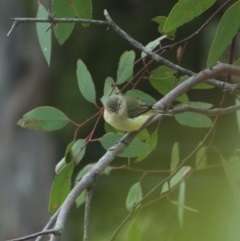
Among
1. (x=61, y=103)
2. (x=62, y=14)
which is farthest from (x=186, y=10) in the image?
(x=61, y=103)

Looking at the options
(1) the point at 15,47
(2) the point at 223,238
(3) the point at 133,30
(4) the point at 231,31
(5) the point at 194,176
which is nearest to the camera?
(2) the point at 223,238

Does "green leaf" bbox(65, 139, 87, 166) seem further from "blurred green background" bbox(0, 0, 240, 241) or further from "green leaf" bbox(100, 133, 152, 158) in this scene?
"blurred green background" bbox(0, 0, 240, 241)

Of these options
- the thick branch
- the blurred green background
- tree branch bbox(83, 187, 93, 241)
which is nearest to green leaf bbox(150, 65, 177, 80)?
the thick branch

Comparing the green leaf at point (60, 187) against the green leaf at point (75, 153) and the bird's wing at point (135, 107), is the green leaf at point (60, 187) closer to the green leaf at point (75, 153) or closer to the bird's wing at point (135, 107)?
the green leaf at point (75, 153)

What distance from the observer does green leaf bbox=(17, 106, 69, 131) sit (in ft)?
1.79

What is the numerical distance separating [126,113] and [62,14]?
6.0 inches

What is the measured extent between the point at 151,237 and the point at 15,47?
34.1 inches

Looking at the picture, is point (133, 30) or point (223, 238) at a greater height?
point (133, 30)

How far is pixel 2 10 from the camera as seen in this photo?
4.52ft

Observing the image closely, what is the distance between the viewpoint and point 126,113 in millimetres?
629

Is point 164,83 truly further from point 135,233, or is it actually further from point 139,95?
point 135,233

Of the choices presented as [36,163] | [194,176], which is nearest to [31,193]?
[36,163]

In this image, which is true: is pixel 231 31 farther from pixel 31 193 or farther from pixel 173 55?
pixel 31 193

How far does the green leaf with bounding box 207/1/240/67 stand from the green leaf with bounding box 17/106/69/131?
0.19 metres
